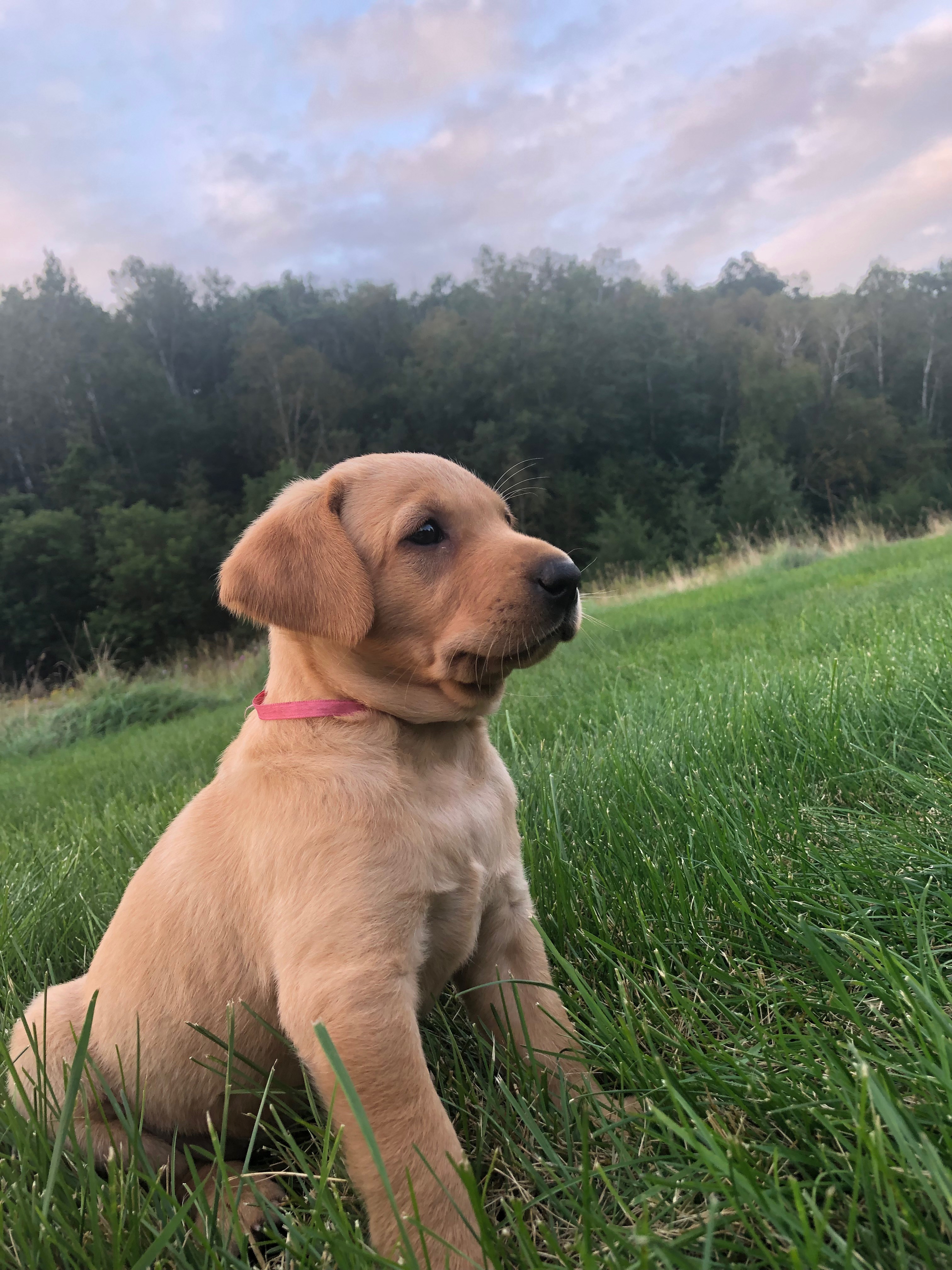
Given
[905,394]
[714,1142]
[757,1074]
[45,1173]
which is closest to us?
[714,1142]

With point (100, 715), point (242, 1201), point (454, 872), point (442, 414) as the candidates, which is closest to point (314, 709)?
point (454, 872)

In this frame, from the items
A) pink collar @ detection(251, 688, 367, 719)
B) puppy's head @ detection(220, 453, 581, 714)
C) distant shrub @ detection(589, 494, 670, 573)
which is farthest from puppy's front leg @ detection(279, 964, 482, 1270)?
A: distant shrub @ detection(589, 494, 670, 573)

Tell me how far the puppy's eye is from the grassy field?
0.92m

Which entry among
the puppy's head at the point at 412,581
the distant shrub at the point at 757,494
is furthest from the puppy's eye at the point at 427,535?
the distant shrub at the point at 757,494

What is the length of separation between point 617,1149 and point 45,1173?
3.10 ft

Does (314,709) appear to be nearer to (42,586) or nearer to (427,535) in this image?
(427,535)

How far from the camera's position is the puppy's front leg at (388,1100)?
1.10m

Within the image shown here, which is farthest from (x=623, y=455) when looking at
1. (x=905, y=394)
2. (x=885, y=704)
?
(x=885, y=704)

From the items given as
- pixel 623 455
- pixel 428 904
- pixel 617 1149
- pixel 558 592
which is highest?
pixel 623 455

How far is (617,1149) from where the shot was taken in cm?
109

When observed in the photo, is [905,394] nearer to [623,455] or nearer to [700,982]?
[623,455]

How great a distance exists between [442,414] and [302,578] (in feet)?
121

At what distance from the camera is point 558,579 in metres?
1.57

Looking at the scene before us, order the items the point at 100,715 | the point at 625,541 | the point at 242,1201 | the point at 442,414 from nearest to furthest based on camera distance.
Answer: the point at 242,1201 → the point at 100,715 → the point at 625,541 → the point at 442,414
